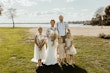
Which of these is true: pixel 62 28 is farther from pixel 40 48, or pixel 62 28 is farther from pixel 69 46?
pixel 40 48

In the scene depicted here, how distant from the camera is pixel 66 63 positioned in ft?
50.3

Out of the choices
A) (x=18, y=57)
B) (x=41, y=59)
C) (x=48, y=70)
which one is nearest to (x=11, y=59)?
(x=18, y=57)

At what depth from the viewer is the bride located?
14.7 m

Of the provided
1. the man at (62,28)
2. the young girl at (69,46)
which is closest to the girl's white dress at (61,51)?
the young girl at (69,46)

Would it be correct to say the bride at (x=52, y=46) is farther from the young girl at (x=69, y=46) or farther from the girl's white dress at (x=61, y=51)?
the young girl at (x=69, y=46)

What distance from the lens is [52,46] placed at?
14742mm

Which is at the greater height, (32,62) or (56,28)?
(56,28)

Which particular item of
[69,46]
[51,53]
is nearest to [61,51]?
[69,46]

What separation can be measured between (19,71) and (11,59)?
11.4ft

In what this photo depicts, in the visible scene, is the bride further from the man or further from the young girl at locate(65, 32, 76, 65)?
the young girl at locate(65, 32, 76, 65)

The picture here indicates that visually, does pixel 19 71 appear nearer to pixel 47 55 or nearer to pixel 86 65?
pixel 47 55

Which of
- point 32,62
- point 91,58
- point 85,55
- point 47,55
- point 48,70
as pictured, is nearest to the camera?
point 48,70

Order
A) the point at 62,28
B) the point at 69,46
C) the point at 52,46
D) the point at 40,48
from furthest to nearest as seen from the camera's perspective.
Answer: the point at 69,46 → the point at 62,28 → the point at 40,48 → the point at 52,46

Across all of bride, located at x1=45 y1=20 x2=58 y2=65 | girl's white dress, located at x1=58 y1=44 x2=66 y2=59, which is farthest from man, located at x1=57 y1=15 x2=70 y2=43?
girl's white dress, located at x1=58 y1=44 x2=66 y2=59
